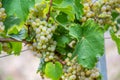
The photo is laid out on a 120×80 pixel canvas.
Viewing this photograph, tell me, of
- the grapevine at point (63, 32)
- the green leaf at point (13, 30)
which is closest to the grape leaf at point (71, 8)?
the grapevine at point (63, 32)

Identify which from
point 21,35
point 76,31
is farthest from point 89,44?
point 21,35

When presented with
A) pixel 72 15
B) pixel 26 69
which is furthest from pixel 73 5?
pixel 26 69

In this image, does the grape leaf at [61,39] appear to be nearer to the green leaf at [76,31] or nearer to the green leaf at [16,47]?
the green leaf at [76,31]

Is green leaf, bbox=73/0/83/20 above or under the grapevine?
above

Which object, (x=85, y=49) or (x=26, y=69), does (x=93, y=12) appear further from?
(x=26, y=69)

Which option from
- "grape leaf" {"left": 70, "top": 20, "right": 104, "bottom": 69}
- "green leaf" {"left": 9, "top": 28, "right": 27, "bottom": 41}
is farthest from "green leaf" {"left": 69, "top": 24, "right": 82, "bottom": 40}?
"green leaf" {"left": 9, "top": 28, "right": 27, "bottom": 41}

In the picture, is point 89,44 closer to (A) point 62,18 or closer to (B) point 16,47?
(A) point 62,18

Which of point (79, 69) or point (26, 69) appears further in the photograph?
point (26, 69)

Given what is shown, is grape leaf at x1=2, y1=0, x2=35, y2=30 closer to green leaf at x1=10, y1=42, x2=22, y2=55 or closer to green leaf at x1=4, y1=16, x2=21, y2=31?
green leaf at x1=4, y1=16, x2=21, y2=31
